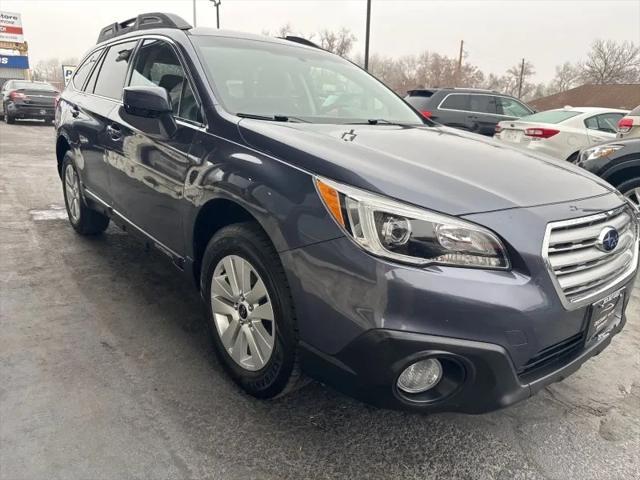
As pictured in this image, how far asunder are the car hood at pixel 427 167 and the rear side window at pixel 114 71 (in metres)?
1.76

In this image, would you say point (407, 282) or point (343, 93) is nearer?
point (407, 282)

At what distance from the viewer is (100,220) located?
4.70 metres

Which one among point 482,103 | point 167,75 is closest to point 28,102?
point 482,103

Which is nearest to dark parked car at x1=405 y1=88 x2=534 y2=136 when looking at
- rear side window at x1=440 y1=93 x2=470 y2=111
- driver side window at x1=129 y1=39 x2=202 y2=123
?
rear side window at x1=440 y1=93 x2=470 y2=111

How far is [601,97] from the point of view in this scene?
44.6 meters

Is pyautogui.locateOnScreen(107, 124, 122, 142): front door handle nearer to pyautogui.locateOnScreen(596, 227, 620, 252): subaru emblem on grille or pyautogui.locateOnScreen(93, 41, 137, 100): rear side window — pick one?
pyautogui.locateOnScreen(93, 41, 137, 100): rear side window

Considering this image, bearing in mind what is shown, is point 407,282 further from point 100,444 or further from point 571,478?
point 100,444

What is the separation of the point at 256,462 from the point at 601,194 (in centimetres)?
184

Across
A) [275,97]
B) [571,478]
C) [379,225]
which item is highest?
[275,97]

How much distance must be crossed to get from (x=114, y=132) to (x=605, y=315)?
310 centimetres

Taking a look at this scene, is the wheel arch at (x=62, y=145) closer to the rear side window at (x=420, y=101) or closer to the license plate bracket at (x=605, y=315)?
the license plate bracket at (x=605, y=315)

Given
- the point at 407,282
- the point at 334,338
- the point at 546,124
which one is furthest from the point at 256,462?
the point at 546,124

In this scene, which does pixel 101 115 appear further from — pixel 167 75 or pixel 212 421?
pixel 212 421

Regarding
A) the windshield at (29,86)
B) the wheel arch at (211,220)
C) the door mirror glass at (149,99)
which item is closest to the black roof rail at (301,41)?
the door mirror glass at (149,99)
